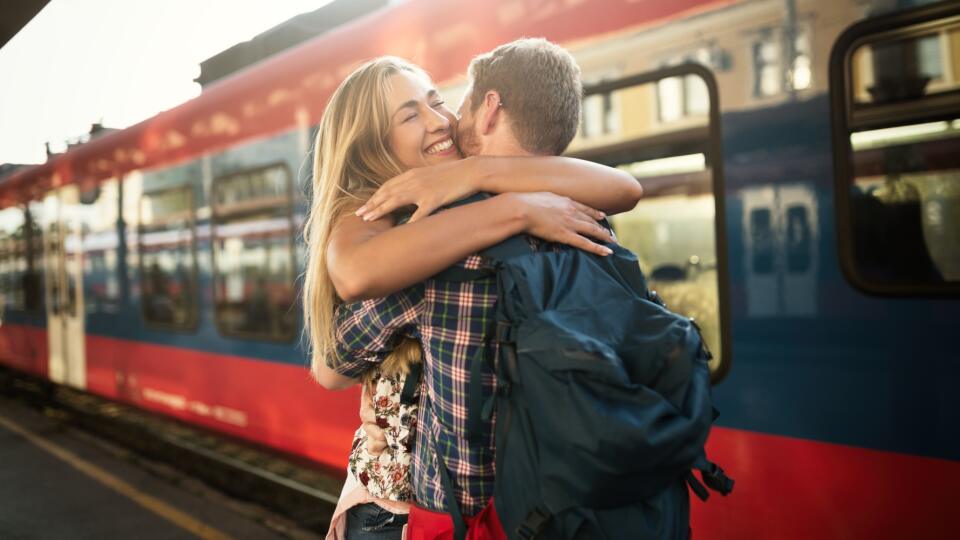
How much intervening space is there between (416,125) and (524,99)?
29 cm

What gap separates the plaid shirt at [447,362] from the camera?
4.07 ft

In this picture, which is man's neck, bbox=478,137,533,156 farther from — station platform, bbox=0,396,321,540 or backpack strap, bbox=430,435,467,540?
station platform, bbox=0,396,321,540

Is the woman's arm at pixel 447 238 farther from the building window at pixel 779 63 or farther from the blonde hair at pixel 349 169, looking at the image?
the building window at pixel 779 63

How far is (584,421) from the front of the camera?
107 cm

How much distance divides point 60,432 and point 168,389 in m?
2.52

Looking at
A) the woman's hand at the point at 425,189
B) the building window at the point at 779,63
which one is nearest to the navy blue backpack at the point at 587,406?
the woman's hand at the point at 425,189

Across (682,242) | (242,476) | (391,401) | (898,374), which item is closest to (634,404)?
(391,401)

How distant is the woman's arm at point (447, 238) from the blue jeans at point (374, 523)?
0.46 m

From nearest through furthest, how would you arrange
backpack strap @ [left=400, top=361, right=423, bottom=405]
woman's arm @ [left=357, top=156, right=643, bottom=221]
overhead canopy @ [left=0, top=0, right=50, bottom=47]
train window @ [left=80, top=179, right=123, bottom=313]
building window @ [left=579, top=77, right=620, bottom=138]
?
1. woman's arm @ [left=357, top=156, right=643, bottom=221]
2. backpack strap @ [left=400, top=361, right=423, bottom=405]
3. building window @ [left=579, top=77, right=620, bottom=138]
4. overhead canopy @ [left=0, top=0, right=50, bottom=47]
5. train window @ [left=80, top=179, right=123, bottom=313]

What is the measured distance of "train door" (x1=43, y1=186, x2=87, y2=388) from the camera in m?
9.02

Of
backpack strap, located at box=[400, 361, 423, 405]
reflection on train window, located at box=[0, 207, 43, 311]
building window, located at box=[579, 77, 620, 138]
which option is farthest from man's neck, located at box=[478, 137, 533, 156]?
reflection on train window, located at box=[0, 207, 43, 311]

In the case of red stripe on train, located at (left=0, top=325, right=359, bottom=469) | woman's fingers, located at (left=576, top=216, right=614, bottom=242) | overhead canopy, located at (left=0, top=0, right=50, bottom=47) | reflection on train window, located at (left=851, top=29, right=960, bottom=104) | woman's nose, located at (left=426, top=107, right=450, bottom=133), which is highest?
overhead canopy, located at (left=0, top=0, right=50, bottom=47)

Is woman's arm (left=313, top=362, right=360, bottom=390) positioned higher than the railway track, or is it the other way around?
woman's arm (left=313, top=362, right=360, bottom=390)

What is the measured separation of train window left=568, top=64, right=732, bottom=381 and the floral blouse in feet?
5.15
